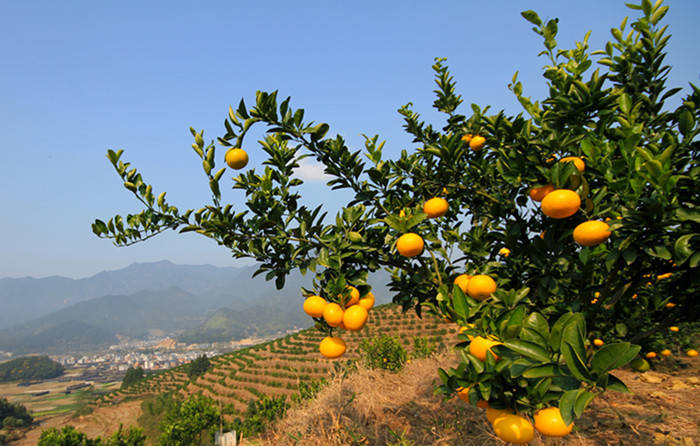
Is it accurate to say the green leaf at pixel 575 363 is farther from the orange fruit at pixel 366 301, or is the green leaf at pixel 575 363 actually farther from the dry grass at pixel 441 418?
the dry grass at pixel 441 418

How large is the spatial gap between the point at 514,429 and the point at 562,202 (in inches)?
42.6

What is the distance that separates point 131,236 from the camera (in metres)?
2.21

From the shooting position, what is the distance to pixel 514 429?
54.8 inches

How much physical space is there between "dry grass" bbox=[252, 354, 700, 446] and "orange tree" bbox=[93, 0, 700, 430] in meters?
1.51

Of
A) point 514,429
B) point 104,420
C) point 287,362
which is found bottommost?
point 104,420

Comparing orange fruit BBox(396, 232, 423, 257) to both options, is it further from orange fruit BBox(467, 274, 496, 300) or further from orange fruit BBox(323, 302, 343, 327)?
orange fruit BBox(323, 302, 343, 327)

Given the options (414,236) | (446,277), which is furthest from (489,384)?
(446,277)

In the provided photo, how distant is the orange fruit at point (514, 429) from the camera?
1.38 metres

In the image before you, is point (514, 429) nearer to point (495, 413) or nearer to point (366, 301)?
point (495, 413)

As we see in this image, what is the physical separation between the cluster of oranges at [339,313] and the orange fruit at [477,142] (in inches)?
59.1

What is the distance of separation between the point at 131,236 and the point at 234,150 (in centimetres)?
98

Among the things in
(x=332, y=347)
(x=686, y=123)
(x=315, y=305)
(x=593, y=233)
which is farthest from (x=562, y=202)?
(x=332, y=347)

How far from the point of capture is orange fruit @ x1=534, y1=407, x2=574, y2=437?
1263 mm

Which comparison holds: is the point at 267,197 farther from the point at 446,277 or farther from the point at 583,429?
the point at 583,429
